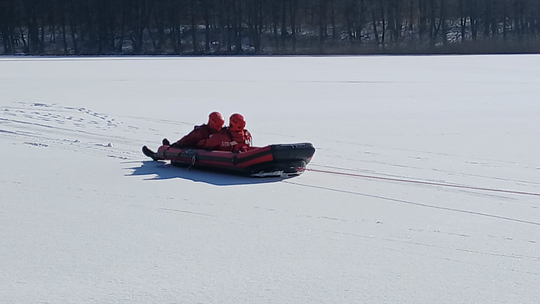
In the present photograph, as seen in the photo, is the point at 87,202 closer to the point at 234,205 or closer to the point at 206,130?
the point at 234,205

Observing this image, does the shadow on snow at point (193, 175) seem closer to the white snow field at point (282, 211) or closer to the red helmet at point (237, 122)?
the white snow field at point (282, 211)

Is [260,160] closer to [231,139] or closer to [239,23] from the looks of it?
[231,139]

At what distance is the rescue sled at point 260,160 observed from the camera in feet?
20.8

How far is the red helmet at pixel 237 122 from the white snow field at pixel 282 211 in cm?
48

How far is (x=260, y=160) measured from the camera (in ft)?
20.9

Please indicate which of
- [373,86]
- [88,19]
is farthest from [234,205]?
[88,19]

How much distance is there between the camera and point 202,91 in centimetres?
1448

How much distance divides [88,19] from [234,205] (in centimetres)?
3813

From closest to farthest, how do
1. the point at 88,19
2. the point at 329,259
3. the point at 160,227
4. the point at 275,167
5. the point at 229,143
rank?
the point at 329,259 → the point at 160,227 → the point at 275,167 → the point at 229,143 → the point at 88,19

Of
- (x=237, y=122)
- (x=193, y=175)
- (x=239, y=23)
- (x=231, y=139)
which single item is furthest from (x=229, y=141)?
(x=239, y=23)

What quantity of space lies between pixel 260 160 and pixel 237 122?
0.54 meters

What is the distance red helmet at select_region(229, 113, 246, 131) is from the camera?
672cm

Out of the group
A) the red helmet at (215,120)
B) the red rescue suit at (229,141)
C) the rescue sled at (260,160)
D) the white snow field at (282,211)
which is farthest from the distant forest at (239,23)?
the rescue sled at (260,160)

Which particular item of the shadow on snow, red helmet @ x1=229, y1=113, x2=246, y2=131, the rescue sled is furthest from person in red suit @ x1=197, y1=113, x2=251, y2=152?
the shadow on snow
